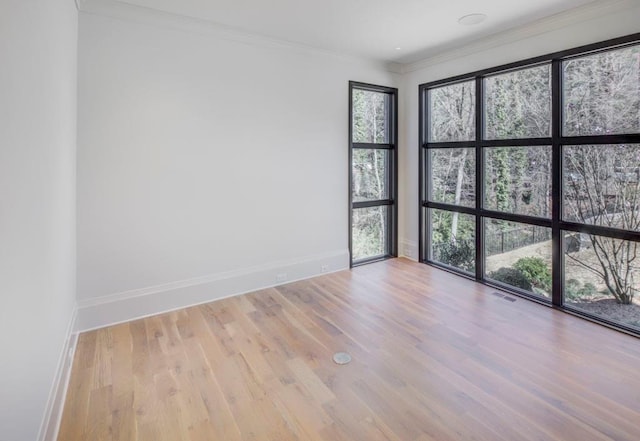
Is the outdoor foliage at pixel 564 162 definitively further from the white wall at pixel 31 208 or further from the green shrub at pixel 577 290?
the white wall at pixel 31 208

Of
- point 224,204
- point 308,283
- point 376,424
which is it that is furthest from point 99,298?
point 376,424

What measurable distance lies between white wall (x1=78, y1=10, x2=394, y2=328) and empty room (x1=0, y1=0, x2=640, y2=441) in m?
0.02

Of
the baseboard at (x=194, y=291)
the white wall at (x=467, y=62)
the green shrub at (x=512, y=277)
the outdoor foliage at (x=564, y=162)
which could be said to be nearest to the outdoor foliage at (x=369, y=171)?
the white wall at (x=467, y=62)

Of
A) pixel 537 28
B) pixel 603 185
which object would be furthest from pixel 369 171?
pixel 603 185

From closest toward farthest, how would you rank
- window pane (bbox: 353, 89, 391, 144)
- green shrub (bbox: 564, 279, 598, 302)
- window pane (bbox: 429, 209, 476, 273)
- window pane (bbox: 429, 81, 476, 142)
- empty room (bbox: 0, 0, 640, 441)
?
1. empty room (bbox: 0, 0, 640, 441)
2. green shrub (bbox: 564, 279, 598, 302)
3. window pane (bbox: 429, 81, 476, 142)
4. window pane (bbox: 429, 209, 476, 273)
5. window pane (bbox: 353, 89, 391, 144)

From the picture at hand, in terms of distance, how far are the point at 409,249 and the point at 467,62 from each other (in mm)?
2588

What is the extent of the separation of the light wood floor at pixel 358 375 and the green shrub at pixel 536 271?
270 millimetres

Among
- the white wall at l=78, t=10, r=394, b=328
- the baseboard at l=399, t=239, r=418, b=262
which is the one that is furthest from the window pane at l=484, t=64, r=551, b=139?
the baseboard at l=399, t=239, r=418, b=262

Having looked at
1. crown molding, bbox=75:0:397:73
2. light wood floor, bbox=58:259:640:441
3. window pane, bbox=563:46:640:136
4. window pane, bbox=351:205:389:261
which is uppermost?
crown molding, bbox=75:0:397:73

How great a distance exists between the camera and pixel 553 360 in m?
2.55

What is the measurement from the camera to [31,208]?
1636 mm

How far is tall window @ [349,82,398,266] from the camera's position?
4.77 m

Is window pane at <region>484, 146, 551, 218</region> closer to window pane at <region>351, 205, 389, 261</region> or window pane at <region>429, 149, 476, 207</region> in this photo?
window pane at <region>429, 149, 476, 207</region>

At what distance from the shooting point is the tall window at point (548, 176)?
304 centimetres
